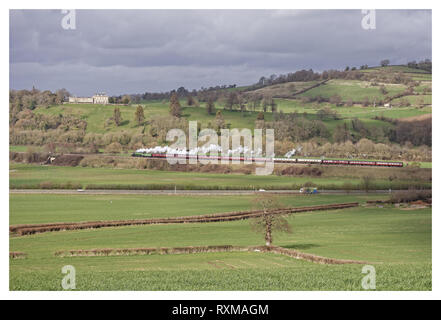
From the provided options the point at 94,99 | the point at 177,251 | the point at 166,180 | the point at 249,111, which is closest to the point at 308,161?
the point at 166,180

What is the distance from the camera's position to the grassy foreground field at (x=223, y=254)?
21.7 meters

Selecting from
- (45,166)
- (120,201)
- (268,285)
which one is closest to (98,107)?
(45,166)

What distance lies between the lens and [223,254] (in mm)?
32812

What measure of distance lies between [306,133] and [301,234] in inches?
3083

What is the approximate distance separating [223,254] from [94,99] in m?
134

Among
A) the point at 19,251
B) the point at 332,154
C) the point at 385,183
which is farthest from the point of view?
the point at 332,154

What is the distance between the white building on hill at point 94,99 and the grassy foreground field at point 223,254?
96.5 metres

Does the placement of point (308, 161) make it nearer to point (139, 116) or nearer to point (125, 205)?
point (125, 205)

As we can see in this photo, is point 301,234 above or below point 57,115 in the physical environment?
below

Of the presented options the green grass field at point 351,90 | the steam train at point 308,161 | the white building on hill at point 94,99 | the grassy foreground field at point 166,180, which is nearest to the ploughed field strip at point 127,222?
the grassy foreground field at point 166,180

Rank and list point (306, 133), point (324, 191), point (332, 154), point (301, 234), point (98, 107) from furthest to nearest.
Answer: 1. point (98, 107)
2. point (306, 133)
3. point (332, 154)
4. point (324, 191)
5. point (301, 234)

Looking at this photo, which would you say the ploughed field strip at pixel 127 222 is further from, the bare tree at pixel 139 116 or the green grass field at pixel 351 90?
the green grass field at pixel 351 90

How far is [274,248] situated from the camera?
34.2 metres

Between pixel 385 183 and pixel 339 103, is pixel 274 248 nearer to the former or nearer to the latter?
pixel 385 183
